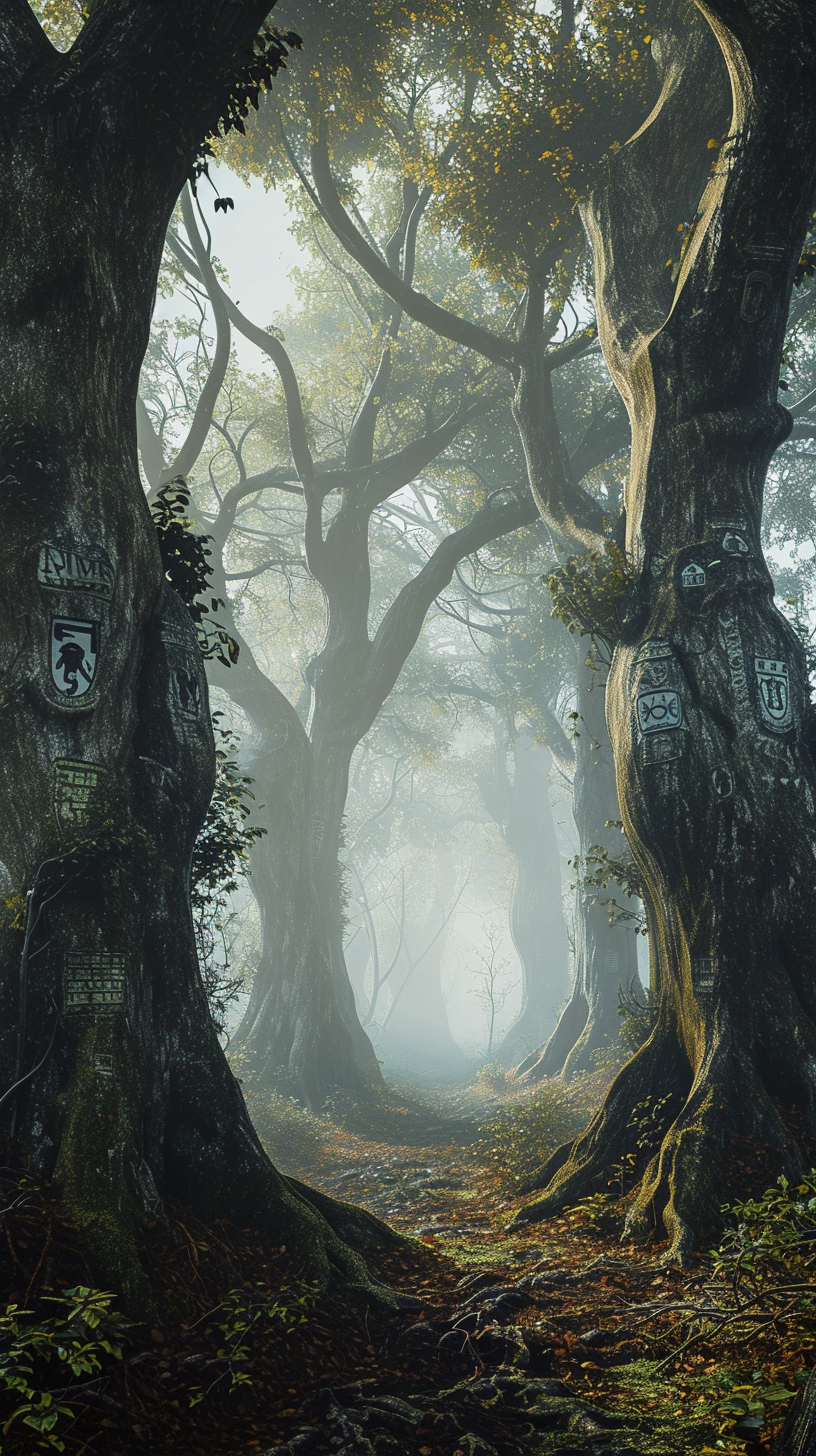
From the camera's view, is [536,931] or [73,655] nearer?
[73,655]

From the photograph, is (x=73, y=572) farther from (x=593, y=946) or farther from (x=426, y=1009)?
(x=426, y=1009)

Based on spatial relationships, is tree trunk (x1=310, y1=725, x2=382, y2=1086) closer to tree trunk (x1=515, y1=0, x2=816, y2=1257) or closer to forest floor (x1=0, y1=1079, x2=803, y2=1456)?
tree trunk (x1=515, y1=0, x2=816, y2=1257)

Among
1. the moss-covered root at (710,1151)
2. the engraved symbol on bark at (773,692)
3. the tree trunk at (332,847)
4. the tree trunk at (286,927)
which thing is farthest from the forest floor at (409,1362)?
the tree trunk at (332,847)

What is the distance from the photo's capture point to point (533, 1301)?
4.51 m

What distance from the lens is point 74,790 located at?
4359 millimetres

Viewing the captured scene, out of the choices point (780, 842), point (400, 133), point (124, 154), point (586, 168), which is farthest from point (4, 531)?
point (400, 133)

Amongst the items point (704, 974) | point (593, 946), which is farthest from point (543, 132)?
point (593, 946)

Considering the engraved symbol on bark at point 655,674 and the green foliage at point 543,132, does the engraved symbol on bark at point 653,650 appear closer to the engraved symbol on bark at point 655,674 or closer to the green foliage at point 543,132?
the engraved symbol on bark at point 655,674

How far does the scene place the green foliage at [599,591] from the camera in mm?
7114

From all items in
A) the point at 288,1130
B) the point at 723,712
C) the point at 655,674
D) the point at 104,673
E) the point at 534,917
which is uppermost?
the point at 534,917

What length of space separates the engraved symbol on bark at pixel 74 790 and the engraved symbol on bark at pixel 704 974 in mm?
4124

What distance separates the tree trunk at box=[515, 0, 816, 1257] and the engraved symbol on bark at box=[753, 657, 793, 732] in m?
0.02

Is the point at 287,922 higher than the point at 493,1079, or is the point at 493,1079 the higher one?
the point at 287,922

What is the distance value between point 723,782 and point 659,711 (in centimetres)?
70
